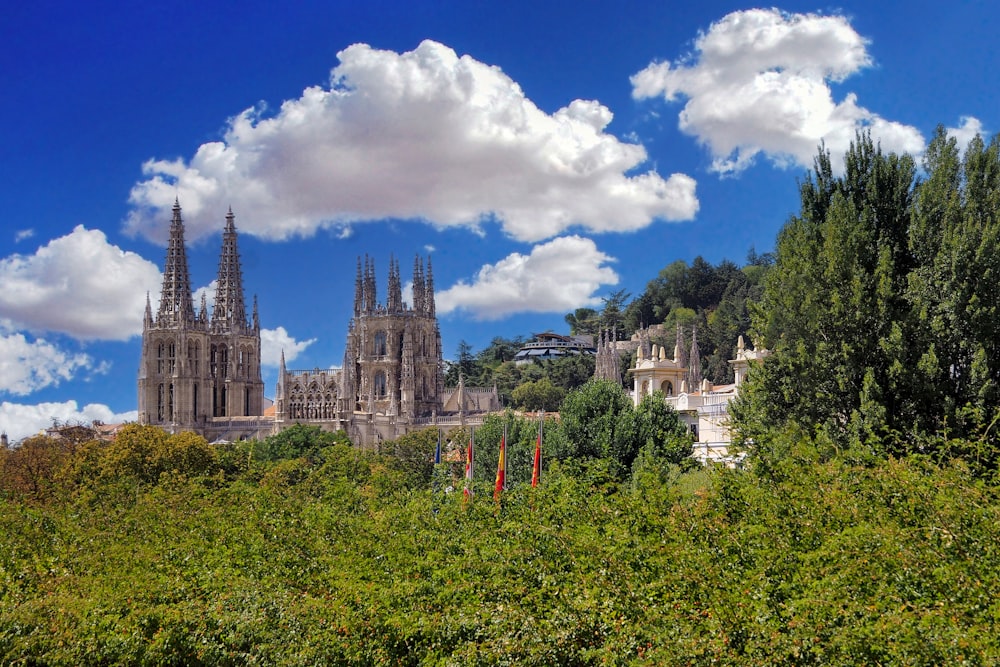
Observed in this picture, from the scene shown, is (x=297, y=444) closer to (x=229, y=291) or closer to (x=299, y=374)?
(x=299, y=374)

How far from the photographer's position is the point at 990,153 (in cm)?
2209

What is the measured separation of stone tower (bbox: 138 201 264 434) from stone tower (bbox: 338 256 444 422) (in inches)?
500

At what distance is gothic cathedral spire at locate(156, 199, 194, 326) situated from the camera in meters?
89.8

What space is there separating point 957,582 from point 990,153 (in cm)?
1485

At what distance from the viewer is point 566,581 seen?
484 inches

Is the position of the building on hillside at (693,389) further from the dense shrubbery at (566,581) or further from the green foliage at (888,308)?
the dense shrubbery at (566,581)

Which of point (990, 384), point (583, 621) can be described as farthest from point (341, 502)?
point (990, 384)

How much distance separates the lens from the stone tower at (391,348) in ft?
277

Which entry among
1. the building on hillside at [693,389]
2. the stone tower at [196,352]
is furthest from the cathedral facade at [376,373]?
the building on hillside at [693,389]

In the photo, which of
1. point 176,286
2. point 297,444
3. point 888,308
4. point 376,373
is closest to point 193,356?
point 176,286

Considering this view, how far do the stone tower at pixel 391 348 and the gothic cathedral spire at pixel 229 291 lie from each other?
13.2 m

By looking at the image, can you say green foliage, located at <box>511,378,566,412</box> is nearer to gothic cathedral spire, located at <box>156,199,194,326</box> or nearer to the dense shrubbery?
gothic cathedral spire, located at <box>156,199,194,326</box>

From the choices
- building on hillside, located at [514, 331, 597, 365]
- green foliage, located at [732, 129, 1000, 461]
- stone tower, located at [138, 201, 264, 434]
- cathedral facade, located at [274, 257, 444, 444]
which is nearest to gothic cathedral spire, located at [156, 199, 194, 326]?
stone tower, located at [138, 201, 264, 434]

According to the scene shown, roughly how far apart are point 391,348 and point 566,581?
73.7m
